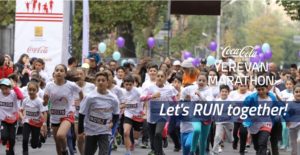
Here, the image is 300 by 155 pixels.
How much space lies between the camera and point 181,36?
179 ft

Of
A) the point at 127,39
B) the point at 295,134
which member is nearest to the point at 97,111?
the point at 295,134

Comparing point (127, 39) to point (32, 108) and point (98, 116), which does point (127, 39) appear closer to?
point (32, 108)

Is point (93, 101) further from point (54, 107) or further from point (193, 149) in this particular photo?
point (193, 149)

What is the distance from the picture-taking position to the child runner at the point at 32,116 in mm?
15180

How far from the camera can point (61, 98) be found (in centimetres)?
1388

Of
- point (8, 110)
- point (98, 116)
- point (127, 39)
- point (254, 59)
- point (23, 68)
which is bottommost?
point (8, 110)

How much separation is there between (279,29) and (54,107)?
8451 centimetres

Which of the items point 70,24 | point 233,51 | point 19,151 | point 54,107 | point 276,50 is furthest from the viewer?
point 276,50

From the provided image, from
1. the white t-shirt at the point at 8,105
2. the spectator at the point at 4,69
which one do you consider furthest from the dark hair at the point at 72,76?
the spectator at the point at 4,69

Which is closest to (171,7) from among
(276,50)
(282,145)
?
(282,145)

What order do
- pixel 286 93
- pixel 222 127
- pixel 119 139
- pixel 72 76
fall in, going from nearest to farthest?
pixel 72 76 < pixel 222 127 < pixel 286 93 < pixel 119 139

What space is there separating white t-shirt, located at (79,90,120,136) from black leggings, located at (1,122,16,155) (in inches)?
105

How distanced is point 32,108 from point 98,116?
3125mm

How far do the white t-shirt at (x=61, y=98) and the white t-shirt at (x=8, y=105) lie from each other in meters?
1.34
